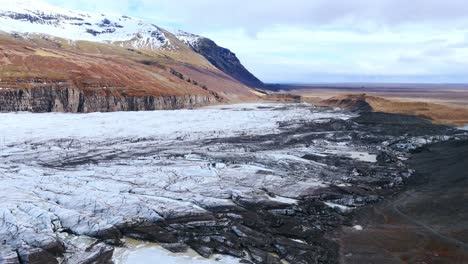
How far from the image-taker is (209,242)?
2078 cm

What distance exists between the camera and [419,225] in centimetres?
2430

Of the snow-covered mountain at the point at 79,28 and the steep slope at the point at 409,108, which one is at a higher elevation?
the snow-covered mountain at the point at 79,28

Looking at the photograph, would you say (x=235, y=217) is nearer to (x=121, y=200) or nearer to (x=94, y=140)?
(x=121, y=200)

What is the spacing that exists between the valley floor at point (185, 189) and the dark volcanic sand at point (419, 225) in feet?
3.67

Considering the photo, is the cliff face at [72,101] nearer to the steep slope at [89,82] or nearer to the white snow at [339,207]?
the steep slope at [89,82]

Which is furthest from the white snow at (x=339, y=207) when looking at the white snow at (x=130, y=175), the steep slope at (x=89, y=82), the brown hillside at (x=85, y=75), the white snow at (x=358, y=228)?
the brown hillside at (x=85, y=75)

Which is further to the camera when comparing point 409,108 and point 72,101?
point 409,108

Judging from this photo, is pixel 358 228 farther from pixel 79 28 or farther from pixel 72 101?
pixel 79 28

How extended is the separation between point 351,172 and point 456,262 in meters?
15.5

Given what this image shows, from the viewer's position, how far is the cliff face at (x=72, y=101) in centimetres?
6644

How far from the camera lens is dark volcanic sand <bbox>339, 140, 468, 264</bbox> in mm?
20359

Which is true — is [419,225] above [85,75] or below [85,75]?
below

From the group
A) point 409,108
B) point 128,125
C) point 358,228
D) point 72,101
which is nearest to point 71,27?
point 72,101

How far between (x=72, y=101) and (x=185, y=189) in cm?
5064
